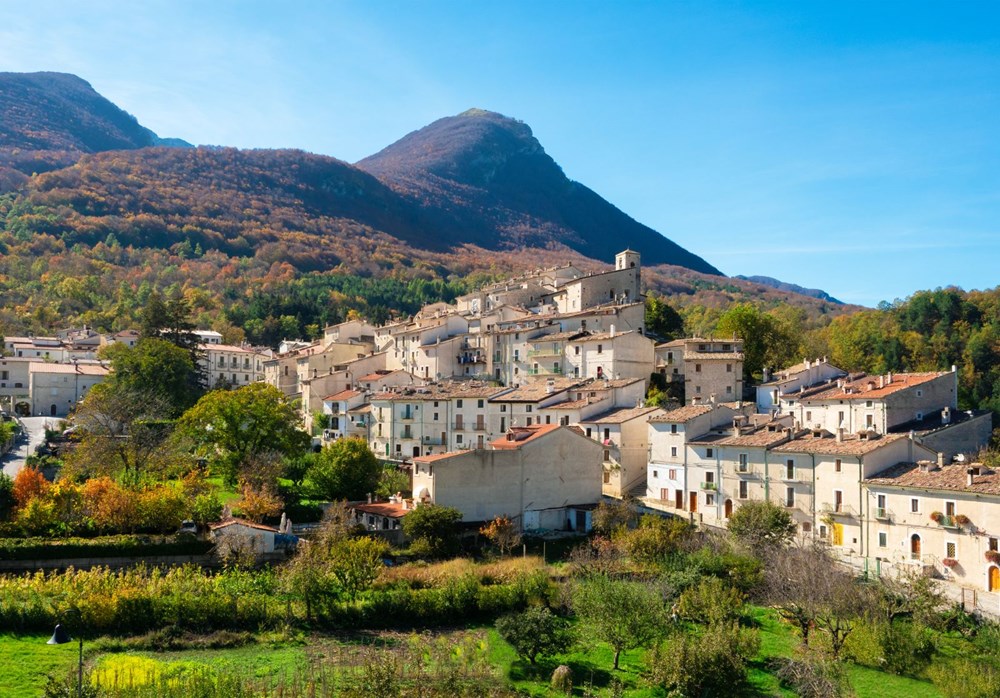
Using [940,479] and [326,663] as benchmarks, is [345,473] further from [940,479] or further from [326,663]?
[940,479]

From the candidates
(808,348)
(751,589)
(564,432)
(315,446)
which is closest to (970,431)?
(751,589)

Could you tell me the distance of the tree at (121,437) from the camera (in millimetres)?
49781

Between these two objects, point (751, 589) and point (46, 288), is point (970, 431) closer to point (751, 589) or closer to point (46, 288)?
point (751, 589)

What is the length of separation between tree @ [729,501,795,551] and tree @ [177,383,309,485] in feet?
82.8

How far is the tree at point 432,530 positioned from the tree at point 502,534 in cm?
174

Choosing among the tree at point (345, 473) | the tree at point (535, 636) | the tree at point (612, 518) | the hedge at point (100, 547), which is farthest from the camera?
the tree at point (345, 473)

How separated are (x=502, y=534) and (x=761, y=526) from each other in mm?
11577

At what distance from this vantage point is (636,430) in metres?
51.3

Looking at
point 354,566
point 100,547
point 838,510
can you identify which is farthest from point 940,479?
point 100,547

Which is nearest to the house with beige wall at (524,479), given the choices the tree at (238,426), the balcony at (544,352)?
the tree at (238,426)

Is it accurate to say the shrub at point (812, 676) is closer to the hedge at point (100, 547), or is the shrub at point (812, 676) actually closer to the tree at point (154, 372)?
the hedge at point (100, 547)

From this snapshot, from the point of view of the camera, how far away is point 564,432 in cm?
4816

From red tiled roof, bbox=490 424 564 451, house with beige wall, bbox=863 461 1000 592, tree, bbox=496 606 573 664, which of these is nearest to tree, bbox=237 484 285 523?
red tiled roof, bbox=490 424 564 451

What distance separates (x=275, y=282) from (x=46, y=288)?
35.4m
